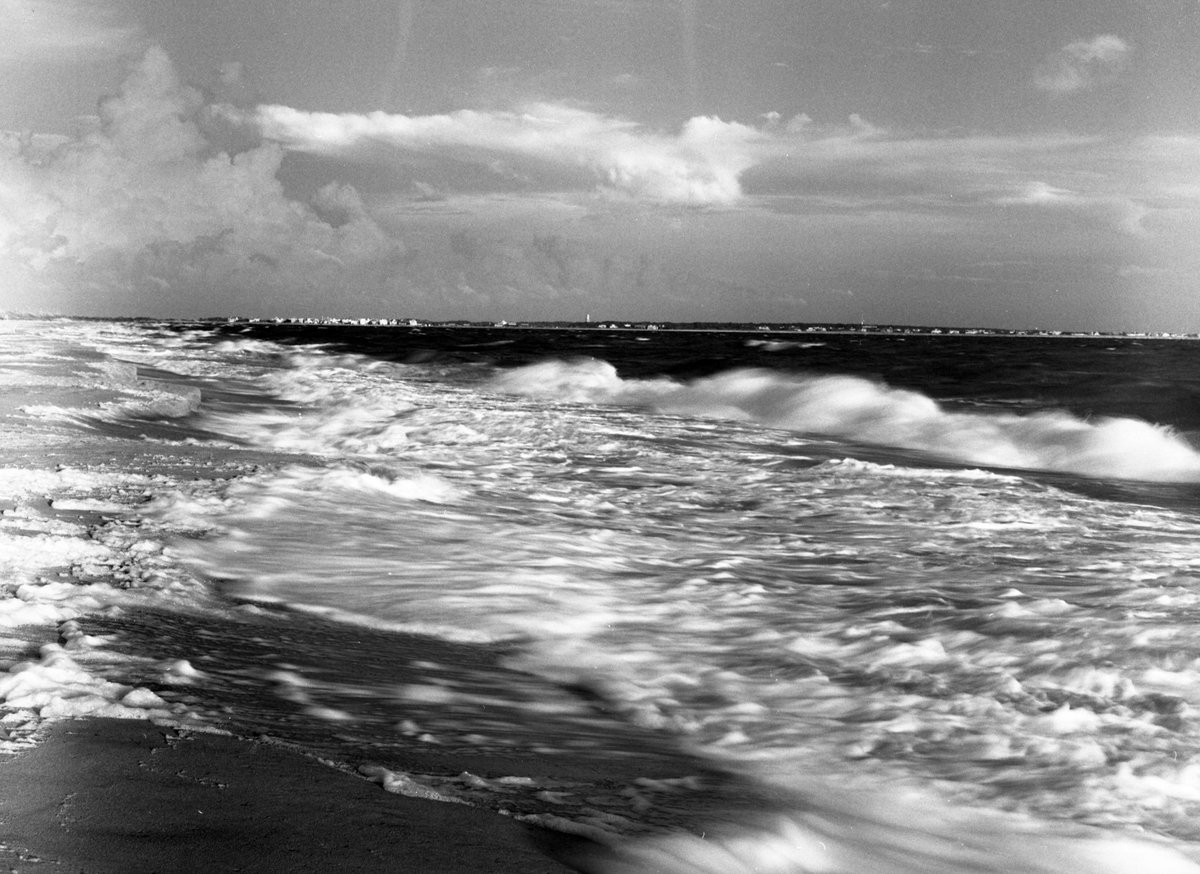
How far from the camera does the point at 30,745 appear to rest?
11.7 feet

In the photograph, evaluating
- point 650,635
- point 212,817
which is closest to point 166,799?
point 212,817

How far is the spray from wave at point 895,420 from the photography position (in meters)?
18.7

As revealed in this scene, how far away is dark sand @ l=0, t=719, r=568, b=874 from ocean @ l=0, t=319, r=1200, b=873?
7.8 inches

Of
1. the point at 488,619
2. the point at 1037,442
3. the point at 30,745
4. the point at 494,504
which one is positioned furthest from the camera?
the point at 1037,442

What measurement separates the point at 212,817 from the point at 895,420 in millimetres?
23131

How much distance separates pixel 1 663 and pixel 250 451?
29.3 ft

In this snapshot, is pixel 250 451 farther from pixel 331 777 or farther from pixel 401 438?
pixel 331 777

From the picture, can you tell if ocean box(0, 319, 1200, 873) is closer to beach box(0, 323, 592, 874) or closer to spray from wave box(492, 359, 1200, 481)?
beach box(0, 323, 592, 874)

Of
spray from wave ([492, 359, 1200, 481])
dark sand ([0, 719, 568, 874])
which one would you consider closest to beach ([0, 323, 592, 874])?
dark sand ([0, 719, 568, 874])

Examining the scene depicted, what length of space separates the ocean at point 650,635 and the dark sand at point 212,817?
0.65 feet

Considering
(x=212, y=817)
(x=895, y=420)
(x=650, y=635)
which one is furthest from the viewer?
(x=895, y=420)

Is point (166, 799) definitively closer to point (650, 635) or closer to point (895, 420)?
point (650, 635)

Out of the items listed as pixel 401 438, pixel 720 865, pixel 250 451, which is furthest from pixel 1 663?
pixel 401 438

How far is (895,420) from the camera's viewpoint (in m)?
24.8
